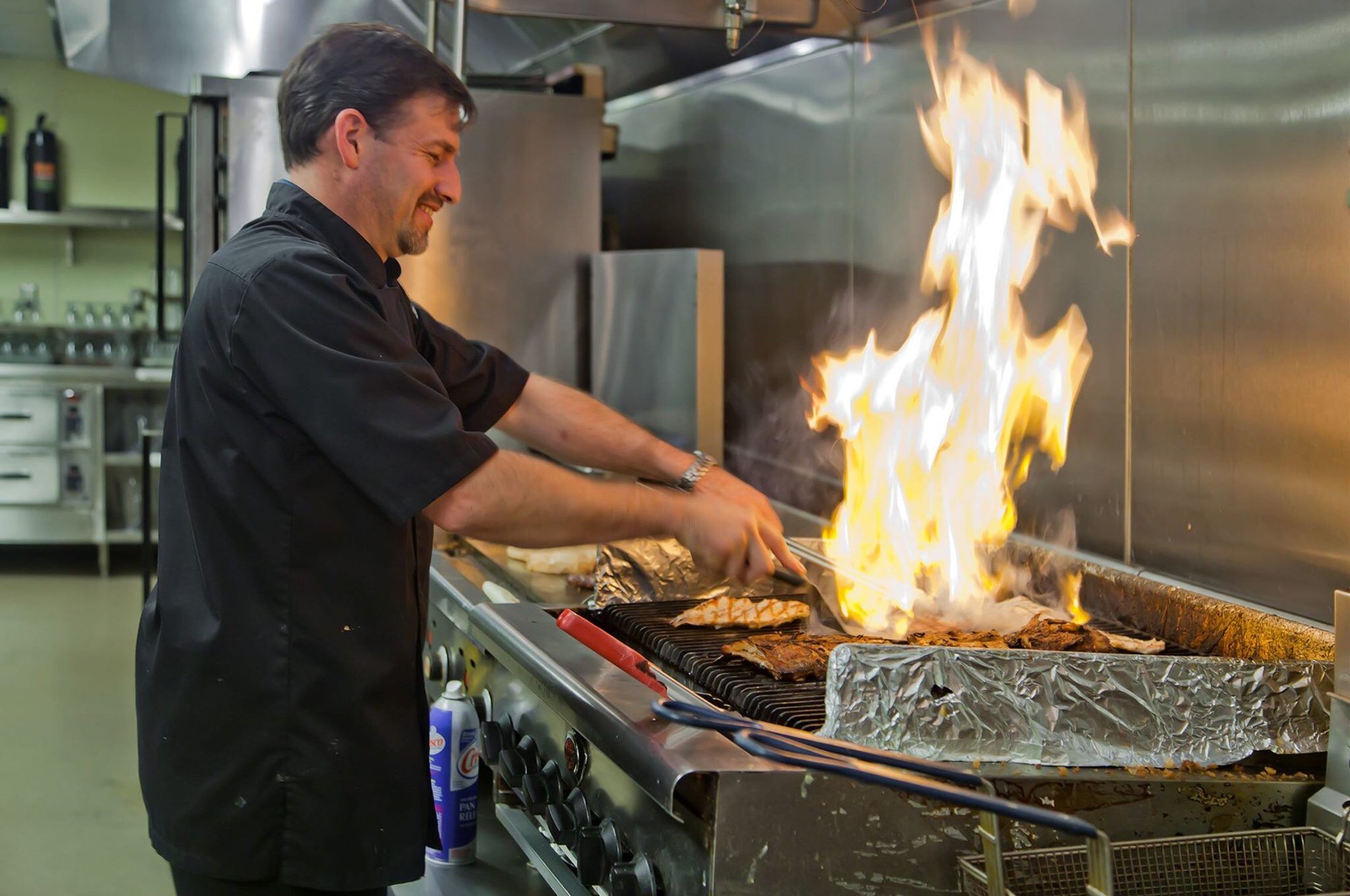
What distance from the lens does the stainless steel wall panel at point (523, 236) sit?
3.55 metres

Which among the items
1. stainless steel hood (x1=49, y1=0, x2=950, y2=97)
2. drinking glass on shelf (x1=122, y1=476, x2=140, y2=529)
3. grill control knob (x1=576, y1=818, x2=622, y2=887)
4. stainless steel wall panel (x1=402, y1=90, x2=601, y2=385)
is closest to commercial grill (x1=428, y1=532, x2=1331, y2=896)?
grill control knob (x1=576, y1=818, x2=622, y2=887)

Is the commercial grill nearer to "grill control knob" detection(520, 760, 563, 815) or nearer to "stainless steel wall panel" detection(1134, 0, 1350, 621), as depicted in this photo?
"grill control knob" detection(520, 760, 563, 815)

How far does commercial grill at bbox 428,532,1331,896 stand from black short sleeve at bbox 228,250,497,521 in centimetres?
31

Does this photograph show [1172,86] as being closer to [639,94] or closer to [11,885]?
[639,94]

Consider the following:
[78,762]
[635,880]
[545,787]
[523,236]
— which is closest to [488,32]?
[523,236]

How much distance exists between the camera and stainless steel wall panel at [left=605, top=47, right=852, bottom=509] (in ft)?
10.1

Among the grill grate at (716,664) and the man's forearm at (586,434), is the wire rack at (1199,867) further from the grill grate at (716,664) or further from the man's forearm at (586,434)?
the man's forearm at (586,434)

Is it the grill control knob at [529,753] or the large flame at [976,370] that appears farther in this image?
the large flame at [976,370]

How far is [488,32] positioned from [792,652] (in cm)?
323

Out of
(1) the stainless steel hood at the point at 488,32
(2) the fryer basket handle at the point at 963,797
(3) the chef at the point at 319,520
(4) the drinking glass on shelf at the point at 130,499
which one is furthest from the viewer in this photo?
(4) the drinking glass on shelf at the point at 130,499

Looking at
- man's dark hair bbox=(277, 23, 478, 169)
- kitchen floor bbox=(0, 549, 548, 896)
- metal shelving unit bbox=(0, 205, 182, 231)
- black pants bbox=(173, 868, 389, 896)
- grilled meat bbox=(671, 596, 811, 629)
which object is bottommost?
kitchen floor bbox=(0, 549, 548, 896)

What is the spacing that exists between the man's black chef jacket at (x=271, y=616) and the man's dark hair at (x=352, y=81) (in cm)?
13

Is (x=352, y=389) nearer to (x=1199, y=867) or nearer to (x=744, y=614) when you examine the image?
(x=744, y=614)

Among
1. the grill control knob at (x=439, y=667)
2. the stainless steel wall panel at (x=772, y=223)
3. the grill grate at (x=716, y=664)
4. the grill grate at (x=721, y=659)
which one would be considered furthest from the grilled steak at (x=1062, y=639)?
the stainless steel wall panel at (x=772, y=223)
